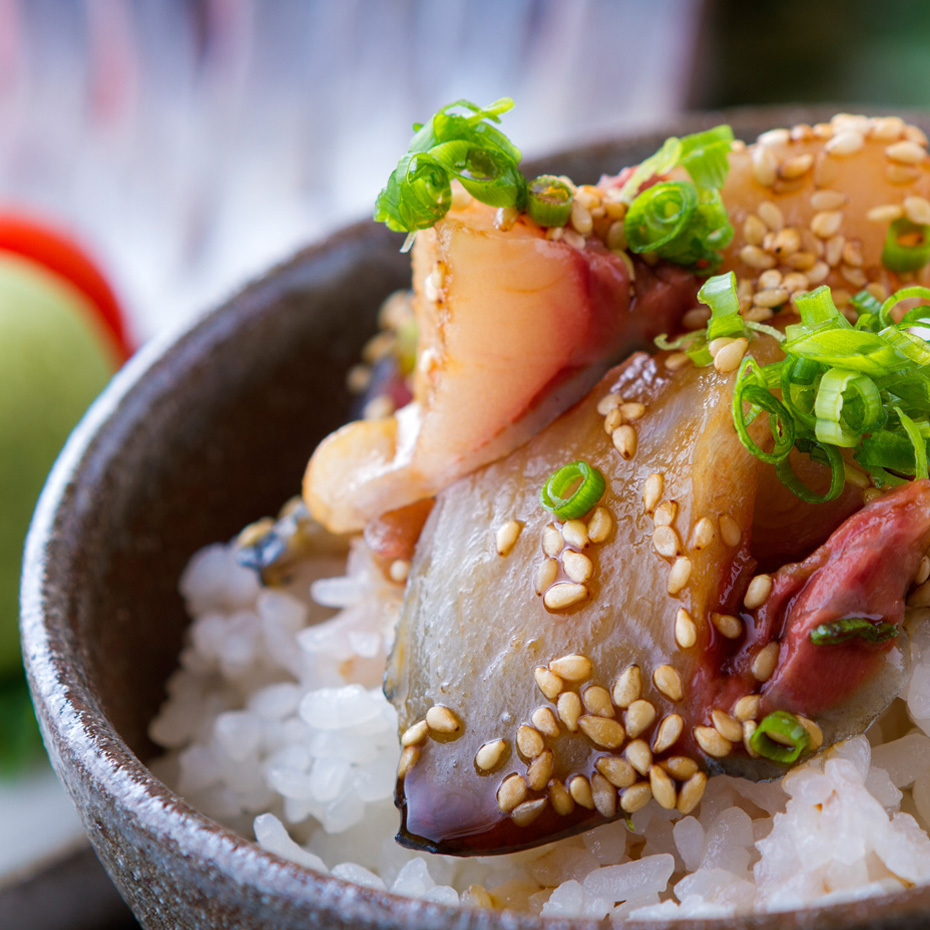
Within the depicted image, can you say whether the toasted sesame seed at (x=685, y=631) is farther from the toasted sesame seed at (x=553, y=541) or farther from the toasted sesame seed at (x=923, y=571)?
the toasted sesame seed at (x=923, y=571)

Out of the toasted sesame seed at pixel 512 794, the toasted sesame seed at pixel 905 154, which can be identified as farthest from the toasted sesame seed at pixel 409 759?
the toasted sesame seed at pixel 905 154

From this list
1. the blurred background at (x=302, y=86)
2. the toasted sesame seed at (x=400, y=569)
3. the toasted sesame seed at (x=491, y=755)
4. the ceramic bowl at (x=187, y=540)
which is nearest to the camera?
the ceramic bowl at (x=187, y=540)

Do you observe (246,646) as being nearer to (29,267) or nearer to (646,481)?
(646,481)

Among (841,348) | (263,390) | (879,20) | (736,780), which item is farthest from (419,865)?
(879,20)

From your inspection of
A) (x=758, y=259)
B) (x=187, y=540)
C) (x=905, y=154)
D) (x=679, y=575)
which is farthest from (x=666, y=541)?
(x=187, y=540)

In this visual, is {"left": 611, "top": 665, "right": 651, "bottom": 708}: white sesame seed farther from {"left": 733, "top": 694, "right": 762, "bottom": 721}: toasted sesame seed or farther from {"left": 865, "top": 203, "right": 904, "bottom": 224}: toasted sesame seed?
{"left": 865, "top": 203, "right": 904, "bottom": 224}: toasted sesame seed

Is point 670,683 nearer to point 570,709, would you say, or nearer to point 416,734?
point 570,709

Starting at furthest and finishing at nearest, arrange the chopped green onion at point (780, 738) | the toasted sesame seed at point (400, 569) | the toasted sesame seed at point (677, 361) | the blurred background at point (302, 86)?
the blurred background at point (302, 86)
the toasted sesame seed at point (400, 569)
the toasted sesame seed at point (677, 361)
the chopped green onion at point (780, 738)
